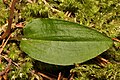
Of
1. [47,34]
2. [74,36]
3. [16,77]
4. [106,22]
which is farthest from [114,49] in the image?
[16,77]

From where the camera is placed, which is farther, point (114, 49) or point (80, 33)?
point (114, 49)

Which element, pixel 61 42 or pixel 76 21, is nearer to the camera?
pixel 61 42

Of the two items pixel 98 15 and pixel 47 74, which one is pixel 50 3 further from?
pixel 47 74
